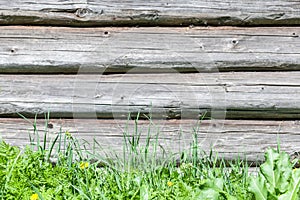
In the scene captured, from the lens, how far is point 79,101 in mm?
3701

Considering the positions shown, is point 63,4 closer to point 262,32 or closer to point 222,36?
point 222,36

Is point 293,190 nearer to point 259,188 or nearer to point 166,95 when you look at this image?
point 259,188

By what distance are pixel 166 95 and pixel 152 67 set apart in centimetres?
21

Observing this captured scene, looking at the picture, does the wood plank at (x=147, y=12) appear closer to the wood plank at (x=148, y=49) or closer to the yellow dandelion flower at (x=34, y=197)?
the wood plank at (x=148, y=49)

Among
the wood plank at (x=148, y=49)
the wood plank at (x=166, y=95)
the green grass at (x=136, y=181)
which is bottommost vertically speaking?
the green grass at (x=136, y=181)

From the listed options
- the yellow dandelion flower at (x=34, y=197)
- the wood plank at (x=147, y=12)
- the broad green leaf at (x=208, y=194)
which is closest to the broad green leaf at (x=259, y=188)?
the broad green leaf at (x=208, y=194)

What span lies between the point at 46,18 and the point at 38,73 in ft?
1.20

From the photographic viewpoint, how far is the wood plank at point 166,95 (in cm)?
369

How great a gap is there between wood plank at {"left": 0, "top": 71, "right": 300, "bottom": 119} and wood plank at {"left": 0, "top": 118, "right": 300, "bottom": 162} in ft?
0.19

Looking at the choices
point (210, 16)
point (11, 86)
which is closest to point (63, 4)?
point (11, 86)

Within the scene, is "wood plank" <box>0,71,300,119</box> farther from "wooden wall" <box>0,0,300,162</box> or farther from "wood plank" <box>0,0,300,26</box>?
"wood plank" <box>0,0,300,26</box>

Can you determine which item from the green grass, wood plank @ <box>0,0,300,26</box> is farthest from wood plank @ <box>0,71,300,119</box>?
the green grass

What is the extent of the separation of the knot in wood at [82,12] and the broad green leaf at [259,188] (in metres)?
1.76

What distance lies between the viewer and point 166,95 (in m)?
3.71
